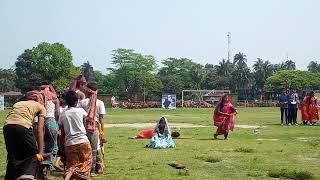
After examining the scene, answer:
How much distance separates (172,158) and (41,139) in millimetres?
5841

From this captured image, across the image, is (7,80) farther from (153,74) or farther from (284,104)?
(284,104)

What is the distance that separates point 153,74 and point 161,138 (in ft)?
343

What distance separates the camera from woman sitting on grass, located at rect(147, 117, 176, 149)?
634 inches

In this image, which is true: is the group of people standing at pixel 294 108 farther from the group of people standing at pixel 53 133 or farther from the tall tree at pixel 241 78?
the tall tree at pixel 241 78

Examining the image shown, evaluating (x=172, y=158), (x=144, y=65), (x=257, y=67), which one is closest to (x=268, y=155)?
(x=172, y=158)

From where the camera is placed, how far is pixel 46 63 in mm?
96250

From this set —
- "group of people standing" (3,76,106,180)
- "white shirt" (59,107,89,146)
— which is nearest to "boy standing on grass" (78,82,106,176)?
"group of people standing" (3,76,106,180)

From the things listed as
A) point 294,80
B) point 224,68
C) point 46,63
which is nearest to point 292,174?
point 46,63

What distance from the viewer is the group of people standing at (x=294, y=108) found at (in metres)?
28.0

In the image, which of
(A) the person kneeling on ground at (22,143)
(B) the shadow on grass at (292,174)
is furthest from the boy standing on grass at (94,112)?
(B) the shadow on grass at (292,174)

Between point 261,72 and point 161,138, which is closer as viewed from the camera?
point 161,138

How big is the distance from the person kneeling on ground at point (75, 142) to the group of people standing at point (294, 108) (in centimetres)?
2055

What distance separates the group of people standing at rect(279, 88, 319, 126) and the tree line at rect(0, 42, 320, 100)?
69566mm

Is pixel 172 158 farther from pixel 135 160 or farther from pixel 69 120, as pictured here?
pixel 69 120
